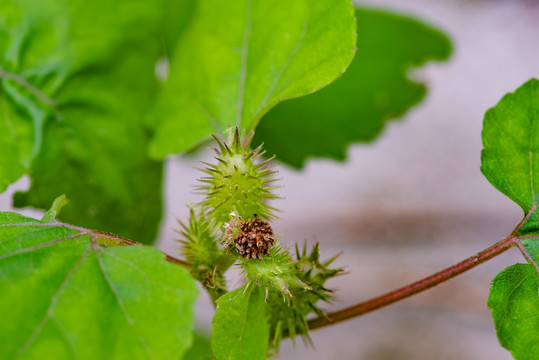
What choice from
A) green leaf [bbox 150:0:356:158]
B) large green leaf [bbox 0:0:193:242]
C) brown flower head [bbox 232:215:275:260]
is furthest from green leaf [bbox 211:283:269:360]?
large green leaf [bbox 0:0:193:242]

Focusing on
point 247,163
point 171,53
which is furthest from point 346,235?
point 247,163

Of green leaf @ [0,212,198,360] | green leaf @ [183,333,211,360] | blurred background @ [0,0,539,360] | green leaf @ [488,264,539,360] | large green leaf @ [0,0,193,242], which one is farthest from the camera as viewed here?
blurred background @ [0,0,539,360]

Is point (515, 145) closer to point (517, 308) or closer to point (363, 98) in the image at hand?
point (517, 308)

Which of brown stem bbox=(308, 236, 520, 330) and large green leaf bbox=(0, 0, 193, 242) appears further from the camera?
large green leaf bbox=(0, 0, 193, 242)

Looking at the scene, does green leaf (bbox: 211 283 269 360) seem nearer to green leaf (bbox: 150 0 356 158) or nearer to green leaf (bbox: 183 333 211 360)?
green leaf (bbox: 150 0 356 158)

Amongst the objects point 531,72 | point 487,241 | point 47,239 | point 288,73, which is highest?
point 531,72

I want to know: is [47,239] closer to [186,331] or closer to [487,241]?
[186,331]
